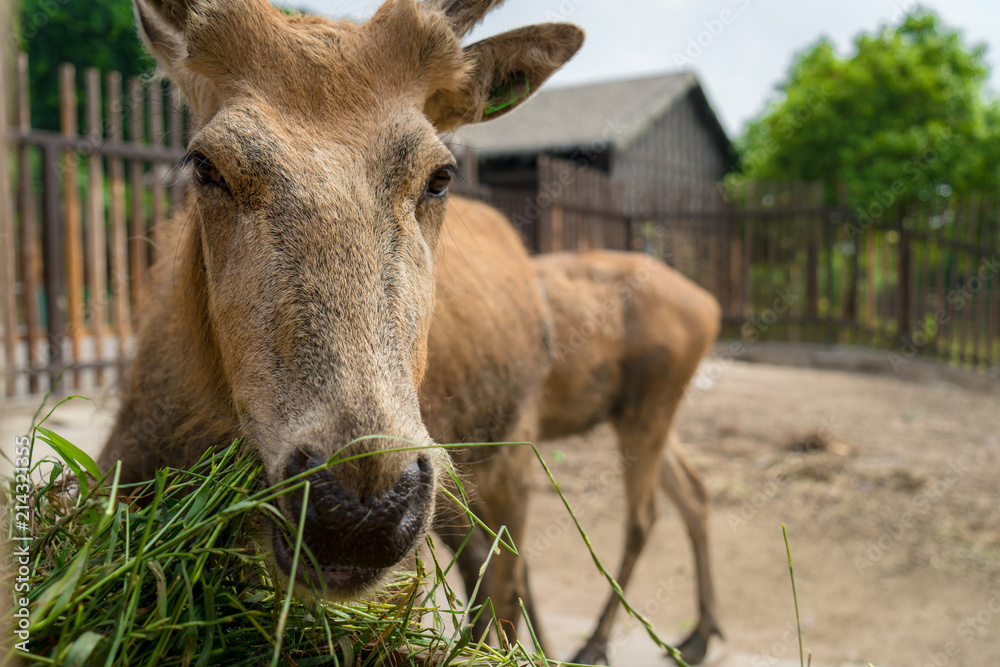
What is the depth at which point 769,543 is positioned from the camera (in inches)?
236

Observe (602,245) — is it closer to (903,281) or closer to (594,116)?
(903,281)

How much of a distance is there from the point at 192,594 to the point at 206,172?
1162 millimetres

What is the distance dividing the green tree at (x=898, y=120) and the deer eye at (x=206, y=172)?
2218 cm

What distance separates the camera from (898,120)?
22062 mm

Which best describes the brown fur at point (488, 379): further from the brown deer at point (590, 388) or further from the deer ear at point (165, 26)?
the deer ear at point (165, 26)

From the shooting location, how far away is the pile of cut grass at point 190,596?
4.11ft

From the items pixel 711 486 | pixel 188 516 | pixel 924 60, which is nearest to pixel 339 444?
pixel 188 516

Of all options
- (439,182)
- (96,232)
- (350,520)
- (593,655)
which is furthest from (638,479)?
(96,232)

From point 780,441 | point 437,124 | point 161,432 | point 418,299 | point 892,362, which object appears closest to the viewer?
point 418,299

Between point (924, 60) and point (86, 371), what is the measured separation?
1016 inches

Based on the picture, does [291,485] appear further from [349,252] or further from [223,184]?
[223,184]

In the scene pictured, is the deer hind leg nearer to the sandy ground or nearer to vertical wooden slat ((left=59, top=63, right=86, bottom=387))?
the sandy ground

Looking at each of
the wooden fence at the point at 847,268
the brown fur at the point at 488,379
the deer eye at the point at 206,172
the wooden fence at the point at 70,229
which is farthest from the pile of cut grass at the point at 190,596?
the wooden fence at the point at 847,268

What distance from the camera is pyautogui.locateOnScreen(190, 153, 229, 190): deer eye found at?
6.26 feet
